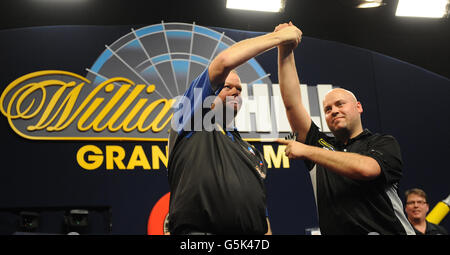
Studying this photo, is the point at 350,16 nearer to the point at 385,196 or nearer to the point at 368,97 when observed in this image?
the point at 368,97

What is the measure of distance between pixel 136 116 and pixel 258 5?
5.77 feet

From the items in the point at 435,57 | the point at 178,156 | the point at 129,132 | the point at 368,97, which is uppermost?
the point at 435,57

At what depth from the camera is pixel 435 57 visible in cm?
640

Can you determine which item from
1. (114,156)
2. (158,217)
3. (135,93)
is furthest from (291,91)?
(135,93)

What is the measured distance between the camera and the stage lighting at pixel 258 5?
5238mm

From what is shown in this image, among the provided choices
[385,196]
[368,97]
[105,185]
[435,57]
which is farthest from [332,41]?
[385,196]

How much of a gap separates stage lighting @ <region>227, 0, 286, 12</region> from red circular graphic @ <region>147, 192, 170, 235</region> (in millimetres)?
2155

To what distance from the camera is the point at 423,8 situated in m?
5.55

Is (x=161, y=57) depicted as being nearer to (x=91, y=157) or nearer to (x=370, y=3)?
(x=91, y=157)

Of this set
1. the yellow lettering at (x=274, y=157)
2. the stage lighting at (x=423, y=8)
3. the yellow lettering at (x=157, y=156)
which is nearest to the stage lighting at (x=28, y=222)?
the yellow lettering at (x=157, y=156)

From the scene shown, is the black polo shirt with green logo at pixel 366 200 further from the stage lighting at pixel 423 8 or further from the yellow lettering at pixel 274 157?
the stage lighting at pixel 423 8

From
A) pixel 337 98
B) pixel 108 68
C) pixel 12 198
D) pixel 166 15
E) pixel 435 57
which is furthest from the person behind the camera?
pixel 435 57
